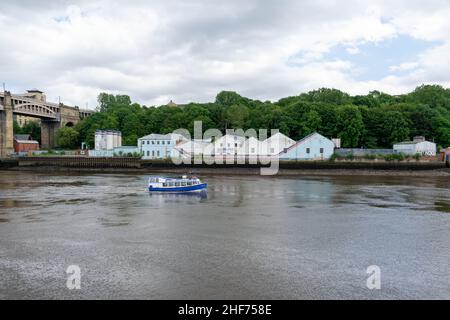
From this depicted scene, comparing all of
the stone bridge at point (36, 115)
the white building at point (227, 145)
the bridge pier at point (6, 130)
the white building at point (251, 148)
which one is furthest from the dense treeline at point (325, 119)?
the bridge pier at point (6, 130)

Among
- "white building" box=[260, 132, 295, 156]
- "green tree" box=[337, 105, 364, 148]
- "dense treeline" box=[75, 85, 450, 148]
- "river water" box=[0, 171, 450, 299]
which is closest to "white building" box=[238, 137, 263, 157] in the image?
"white building" box=[260, 132, 295, 156]

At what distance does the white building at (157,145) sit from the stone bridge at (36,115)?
99.0 feet

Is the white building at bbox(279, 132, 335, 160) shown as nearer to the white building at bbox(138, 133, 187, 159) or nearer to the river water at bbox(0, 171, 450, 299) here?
the white building at bbox(138, 133, 187, 159)

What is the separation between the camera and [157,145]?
71.2m

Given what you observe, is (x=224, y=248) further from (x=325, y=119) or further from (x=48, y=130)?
(x=48, y=130)

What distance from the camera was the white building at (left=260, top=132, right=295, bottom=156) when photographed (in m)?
64.7

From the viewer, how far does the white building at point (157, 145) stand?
70375 mm

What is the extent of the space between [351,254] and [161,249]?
7.26 m

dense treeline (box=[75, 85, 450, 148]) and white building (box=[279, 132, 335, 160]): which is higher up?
dense treeline (box=[75, 85, 450, 148])

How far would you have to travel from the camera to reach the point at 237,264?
13789mm

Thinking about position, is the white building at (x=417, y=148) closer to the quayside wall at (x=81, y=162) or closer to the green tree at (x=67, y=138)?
the quayside wall at (x=81, y=162)
